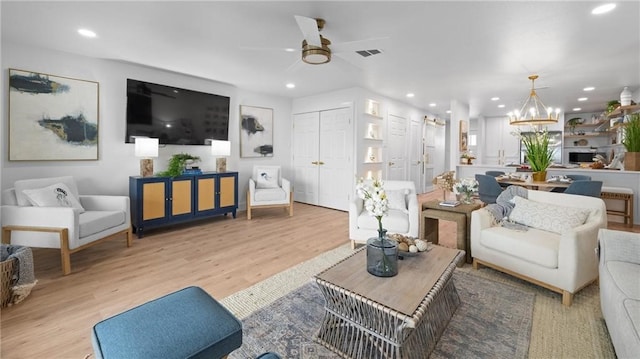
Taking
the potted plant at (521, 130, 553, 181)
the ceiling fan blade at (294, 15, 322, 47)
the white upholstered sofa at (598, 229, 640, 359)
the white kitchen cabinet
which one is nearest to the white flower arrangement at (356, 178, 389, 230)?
the white upholstered sofa at (598, 229, 640, 359)

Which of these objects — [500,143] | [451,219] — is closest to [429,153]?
[500,143]

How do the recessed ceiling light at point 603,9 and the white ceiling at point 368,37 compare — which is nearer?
the recessed ceiling light at point 603,9

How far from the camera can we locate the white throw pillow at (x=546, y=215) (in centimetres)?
246

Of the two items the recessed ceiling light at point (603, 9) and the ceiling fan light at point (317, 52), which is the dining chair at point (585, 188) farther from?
the ceiling fan light at point (317, 52)

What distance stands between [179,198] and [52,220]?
158cm

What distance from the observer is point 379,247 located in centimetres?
171

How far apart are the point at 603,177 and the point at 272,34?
19.7 ft

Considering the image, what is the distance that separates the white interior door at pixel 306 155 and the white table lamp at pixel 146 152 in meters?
3.07

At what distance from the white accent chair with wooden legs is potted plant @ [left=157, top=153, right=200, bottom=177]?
42.4 inches

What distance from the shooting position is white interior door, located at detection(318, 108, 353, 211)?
5547 millimetres

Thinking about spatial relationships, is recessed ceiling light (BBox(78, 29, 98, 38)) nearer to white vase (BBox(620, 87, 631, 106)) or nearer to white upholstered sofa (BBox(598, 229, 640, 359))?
white upholstered sofa (BBox(598, 229, 640, 359))

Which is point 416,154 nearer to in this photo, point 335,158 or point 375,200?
point 335,158

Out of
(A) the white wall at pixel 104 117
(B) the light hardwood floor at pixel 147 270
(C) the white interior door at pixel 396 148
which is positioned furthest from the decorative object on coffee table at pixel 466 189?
(A) the white wall at pixel 104 117

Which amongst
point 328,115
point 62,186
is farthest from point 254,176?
point 62,186
